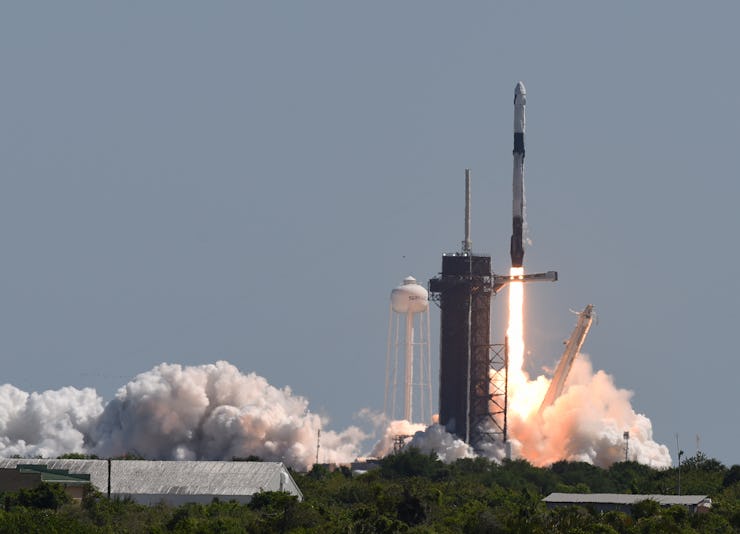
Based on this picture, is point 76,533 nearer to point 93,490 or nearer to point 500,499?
point 93,490

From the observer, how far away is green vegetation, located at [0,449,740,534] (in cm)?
13900

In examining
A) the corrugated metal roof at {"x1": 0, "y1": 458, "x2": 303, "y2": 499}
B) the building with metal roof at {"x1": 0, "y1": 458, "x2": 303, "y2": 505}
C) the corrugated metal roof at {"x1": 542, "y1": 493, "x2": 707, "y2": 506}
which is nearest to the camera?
the corrugated metal roof at {"x1": 542, "y1": 493, "x2": 707, "y2": 506}

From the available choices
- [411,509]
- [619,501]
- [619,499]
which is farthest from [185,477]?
[619,501]

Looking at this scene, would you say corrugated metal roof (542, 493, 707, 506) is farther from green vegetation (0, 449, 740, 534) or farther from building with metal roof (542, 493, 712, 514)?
green vegetation (0, 449, 740, 534)

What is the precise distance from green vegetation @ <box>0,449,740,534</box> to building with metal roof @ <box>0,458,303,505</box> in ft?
11.3

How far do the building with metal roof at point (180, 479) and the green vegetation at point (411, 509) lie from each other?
343 centimetres

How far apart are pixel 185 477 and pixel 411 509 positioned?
2787 cm

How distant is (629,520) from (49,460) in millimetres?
57450

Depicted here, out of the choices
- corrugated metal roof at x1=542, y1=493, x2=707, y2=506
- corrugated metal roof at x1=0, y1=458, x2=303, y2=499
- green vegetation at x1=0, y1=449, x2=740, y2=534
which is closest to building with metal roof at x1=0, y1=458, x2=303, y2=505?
corrugated metal roof at x1=0, y1=458, x2=303, y2=499

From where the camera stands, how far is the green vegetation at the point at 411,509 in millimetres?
139000

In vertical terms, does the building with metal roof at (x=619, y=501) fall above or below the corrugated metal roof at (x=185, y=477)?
below

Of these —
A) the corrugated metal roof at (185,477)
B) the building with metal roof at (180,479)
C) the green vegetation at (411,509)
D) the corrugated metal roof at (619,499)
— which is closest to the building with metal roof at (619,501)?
the corrugated metal roof at (619,499)

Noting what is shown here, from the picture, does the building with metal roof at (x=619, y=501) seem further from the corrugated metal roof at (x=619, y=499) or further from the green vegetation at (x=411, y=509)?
the green vegetation at (x=411, y=509)

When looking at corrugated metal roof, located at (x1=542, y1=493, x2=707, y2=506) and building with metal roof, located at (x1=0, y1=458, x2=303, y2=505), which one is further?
building with metal roof, located at (x1=0, y1=458, x2=303, y2=505)
